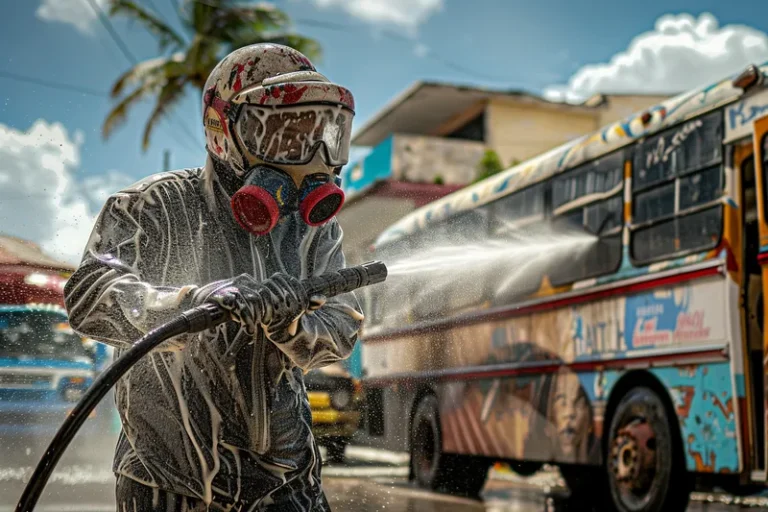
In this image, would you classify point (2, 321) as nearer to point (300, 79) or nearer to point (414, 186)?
point (300, 79)

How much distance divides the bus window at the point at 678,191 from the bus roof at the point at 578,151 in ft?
0.37

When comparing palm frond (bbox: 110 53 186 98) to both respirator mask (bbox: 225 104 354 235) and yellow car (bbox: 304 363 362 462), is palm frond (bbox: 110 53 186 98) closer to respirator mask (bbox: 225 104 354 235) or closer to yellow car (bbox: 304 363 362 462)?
yellow car (bbox: 304 363 362 462)

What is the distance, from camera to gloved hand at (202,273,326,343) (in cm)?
197

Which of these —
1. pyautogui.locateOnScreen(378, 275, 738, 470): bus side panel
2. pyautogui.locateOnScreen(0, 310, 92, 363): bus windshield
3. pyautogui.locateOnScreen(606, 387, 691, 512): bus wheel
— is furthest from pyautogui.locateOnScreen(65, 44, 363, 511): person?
pyautogui.locateOnScreen(606, 387, 691, 512): bus wheel

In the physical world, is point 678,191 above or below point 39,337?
above

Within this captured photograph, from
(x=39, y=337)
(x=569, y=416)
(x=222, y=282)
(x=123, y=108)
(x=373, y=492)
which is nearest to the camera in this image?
(x=222, y=282)

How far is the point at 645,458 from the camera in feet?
24.9

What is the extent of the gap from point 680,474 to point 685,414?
1.45 ft

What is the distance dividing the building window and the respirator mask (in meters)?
25.3

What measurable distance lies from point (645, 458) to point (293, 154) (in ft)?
19.3

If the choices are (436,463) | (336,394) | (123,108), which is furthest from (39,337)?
(123,108)

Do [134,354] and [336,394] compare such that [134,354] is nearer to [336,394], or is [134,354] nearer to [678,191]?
[678,191]

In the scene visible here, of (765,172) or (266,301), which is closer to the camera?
(266,301)

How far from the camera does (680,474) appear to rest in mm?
7285
